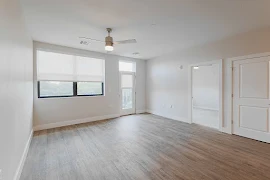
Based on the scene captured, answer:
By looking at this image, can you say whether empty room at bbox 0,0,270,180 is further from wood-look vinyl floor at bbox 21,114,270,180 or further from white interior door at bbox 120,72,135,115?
white interior door at bbox 120,72,135,115

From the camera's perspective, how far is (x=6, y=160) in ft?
5.00

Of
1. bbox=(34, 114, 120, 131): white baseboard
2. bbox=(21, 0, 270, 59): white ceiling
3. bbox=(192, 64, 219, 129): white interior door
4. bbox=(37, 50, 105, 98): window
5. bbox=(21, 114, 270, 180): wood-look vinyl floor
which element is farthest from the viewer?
bbox=(192, 64, 219, 129): white interior door

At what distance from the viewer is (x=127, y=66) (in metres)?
6.57

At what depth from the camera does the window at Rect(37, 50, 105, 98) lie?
14.5 ft

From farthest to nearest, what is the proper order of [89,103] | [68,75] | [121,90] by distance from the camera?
[121,90]
[89,103]
[68,75]

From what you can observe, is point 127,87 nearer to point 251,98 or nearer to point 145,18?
point 145,18

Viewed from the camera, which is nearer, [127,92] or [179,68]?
[179,68]

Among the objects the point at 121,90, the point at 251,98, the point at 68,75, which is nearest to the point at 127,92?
the point at 121,90

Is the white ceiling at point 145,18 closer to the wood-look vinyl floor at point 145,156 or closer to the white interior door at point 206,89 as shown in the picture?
the wood-look vinyl floor at point 145,156

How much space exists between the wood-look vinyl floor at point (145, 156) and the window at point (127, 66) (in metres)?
3.23

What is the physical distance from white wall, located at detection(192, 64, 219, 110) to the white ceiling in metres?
4.24

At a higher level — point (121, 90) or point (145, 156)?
point (121, 90)

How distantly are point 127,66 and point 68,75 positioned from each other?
2.70m

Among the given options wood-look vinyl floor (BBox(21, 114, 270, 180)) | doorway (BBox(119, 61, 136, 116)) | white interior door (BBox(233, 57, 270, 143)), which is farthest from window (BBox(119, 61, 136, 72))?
white interior door (BBox(233, 57, 270, 143))
